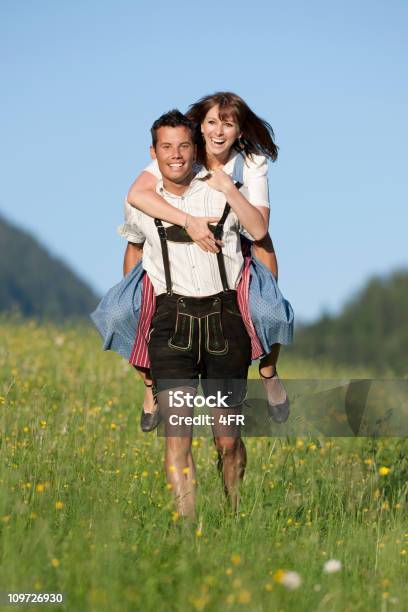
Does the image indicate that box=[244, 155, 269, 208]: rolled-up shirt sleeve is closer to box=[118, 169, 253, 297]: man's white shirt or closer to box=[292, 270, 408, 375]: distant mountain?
box=[118, 169, 253, 297]: man's white shirt

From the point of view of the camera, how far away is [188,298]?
5.89 meters

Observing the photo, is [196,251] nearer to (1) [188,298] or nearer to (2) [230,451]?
(1) [188,298]

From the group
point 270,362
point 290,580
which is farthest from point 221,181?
point 290,580

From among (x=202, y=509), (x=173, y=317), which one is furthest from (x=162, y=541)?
(x=173, y=317)

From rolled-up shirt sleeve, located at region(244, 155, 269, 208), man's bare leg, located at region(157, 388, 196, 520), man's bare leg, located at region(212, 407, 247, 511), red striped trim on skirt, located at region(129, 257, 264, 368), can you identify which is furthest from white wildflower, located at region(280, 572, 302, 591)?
rolled-up shirt sleeve, located at region(244, 155, 269, 208)

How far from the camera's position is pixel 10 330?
15445mm

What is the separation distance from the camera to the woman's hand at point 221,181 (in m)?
5.67

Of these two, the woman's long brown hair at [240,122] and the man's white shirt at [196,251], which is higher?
the woman's long brown hair at [240,122]

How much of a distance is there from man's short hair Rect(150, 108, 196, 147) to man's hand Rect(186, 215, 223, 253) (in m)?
0.51

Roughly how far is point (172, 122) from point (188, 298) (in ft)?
3.34

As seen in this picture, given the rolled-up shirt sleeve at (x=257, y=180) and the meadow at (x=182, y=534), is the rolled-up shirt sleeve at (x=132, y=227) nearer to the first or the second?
the rolled-up shirt sleeve at (x=257, y=180)

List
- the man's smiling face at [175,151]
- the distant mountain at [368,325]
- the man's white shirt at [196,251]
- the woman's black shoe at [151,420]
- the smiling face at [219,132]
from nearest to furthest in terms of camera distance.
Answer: the man's smiling face at [175,151]
the man's white shirt at [196,251]
the smiling face at [219,132]
the woman's black shoe at [151,420]
the distant mountain at [368,325]

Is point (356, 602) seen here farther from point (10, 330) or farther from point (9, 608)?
point (10, 330)

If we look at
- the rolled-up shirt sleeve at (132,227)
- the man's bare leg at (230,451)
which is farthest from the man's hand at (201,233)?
the man's bare leg at (230,451)
